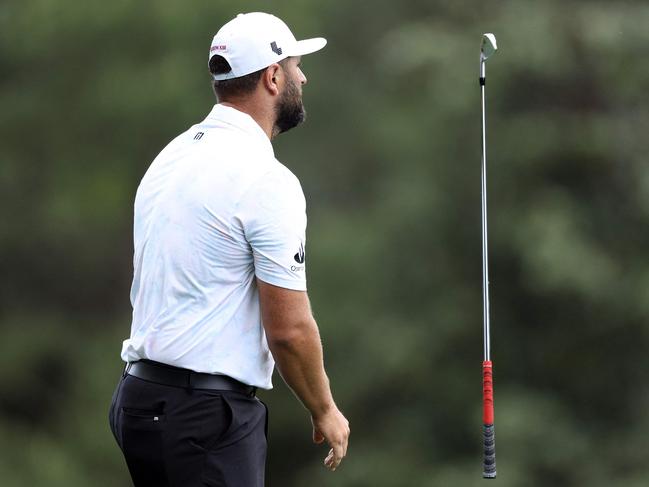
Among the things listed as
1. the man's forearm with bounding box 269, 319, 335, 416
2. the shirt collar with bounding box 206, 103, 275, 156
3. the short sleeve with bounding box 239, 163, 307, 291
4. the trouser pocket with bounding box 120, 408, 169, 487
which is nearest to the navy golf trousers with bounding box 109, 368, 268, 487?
the trouser pocket with bounding box 120, 408, 169, 487

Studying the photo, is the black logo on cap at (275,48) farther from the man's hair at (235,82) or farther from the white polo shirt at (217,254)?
the white polo shirt at (217,254)

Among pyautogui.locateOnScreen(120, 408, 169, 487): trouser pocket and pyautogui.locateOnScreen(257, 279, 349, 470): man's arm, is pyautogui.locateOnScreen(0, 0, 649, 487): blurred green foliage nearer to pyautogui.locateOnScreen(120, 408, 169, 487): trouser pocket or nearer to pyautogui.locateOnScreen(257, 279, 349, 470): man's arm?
pyautogui.locateOnScreen(257, 279, 349, 470): man's arm

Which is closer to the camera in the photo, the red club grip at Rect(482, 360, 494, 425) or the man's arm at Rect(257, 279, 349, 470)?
the man's arm at Rect(257, 279, 349, 470)

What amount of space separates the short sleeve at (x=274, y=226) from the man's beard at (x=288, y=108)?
10.5 inches

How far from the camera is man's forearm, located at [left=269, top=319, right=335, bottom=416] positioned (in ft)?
8.97

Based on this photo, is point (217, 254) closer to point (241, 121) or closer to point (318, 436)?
point (241, 121)

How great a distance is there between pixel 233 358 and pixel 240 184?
0.37 metres

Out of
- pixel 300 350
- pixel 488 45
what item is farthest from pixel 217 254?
pixel 488 45

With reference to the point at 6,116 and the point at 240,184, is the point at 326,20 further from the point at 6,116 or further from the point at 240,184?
the point at 240,184

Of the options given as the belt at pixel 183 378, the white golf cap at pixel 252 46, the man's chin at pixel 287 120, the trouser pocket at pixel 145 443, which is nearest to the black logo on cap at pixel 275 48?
the white golf cap at pixel 252 46

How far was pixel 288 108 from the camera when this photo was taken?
9.69ft

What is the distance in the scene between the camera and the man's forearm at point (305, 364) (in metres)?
2.73

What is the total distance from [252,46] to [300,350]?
68cm

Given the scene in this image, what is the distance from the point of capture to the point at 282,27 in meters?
2.94
